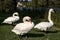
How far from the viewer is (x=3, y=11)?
96.6 ft

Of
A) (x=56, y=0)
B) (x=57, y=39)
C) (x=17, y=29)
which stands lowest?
(x=56, y=0)

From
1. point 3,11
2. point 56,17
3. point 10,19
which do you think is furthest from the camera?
point 3,11

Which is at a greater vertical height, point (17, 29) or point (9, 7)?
point (17, 29)

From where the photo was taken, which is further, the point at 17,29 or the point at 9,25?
the point at 9,25

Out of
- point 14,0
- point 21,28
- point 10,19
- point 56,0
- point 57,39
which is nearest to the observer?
point 21,28

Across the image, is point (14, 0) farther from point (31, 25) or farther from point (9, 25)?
point (31, 25)

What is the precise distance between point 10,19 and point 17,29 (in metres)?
4.94

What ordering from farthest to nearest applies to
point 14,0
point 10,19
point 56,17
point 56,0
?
point 56,0 → point 14,0 → point 56,17 → point 10,19

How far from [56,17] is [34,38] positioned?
719 cm

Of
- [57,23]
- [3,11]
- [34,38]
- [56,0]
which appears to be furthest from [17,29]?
[56,0]

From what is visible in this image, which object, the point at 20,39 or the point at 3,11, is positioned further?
the point at 3,11

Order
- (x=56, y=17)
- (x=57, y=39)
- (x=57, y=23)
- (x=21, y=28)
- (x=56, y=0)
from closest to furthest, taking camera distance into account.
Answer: (x=21, y=28)
(x=57, y=39)
(x=57, y=23)
(x=56, y=17)
(x=56, y=0)

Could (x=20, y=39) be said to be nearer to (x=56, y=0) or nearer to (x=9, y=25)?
(x=9, y=25)

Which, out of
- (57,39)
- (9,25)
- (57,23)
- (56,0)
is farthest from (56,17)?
(56,0)
